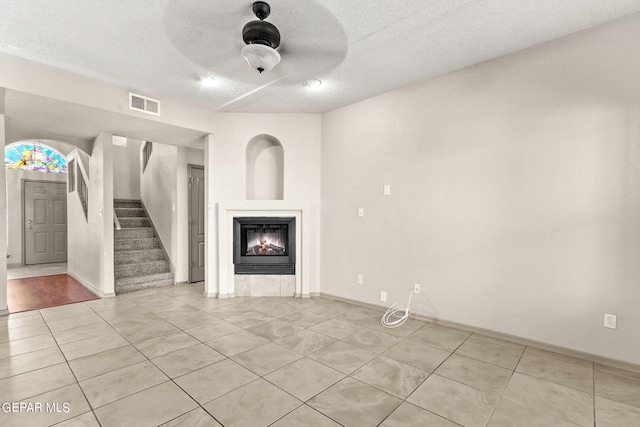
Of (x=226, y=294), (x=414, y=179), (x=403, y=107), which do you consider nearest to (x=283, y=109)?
(x=403, y=107)

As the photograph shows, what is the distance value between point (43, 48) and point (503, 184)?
4639 mm

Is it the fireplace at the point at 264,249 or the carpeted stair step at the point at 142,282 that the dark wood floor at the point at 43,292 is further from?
the fireplace at the point at 264,249

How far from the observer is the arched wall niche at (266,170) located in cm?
500

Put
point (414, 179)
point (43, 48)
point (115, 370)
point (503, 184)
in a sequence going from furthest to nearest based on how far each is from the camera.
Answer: point (414, 179), point (503, 184), point (43, 48), point (115, 370)

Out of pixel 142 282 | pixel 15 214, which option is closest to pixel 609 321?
pixel 142 282

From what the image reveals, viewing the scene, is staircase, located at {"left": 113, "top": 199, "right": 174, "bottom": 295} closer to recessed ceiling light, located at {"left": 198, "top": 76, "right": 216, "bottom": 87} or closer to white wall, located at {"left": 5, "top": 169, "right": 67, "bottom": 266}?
white wall, located at {"left": 5, "top": 169, "right": 67, "bottom": 266}

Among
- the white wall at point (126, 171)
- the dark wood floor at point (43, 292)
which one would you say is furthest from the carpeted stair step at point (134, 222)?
the white wall at point (126, 171)

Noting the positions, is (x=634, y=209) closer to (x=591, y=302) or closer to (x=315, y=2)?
(x=591, y=302)

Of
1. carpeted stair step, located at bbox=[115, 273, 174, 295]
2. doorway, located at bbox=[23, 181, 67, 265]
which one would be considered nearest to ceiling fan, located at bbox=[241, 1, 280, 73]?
carpeted stair step, located at bbox=[115, 273, 174, 295]

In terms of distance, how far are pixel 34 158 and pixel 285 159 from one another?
738cm

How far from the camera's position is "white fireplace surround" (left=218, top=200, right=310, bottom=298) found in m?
4.56

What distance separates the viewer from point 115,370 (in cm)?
239

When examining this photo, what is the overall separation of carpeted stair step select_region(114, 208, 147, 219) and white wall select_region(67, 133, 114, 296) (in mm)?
836

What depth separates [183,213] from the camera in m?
5.46
